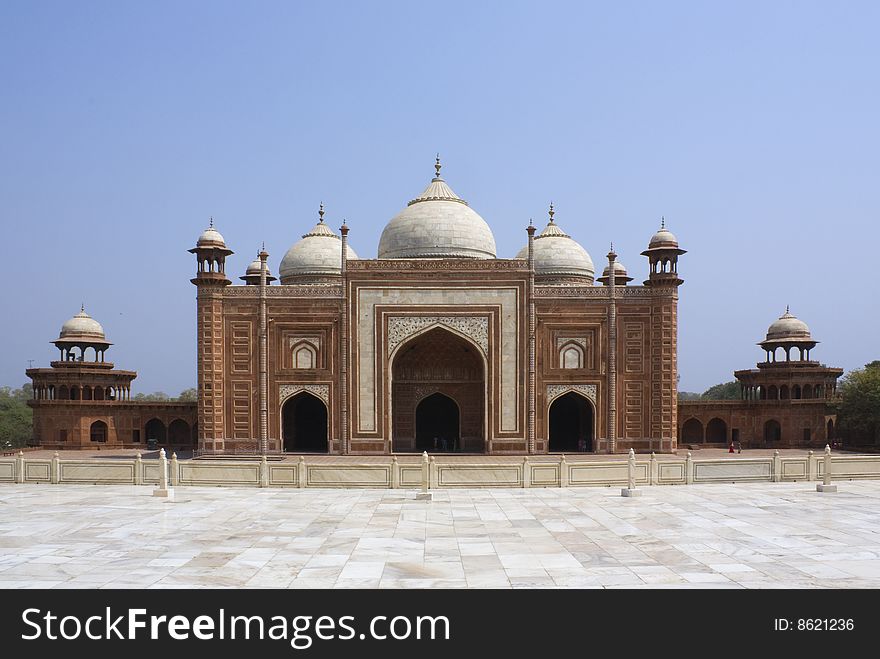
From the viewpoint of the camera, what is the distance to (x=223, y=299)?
25516 millimetres

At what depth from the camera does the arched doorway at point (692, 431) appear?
1193 inches

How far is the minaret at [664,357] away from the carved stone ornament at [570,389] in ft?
6.98

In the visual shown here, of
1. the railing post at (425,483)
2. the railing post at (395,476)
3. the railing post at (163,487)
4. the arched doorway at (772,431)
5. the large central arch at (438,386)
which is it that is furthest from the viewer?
the arched doorway at (772,431)

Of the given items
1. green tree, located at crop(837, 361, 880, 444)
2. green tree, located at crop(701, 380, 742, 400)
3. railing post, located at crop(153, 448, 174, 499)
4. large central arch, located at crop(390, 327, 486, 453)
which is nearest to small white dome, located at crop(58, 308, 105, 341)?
large central arch, located at crop(390, 327, 486, 453)

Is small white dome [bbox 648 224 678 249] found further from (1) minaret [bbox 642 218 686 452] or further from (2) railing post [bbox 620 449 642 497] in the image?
Answer: (2) railing post [bbox 620 449 642 497]

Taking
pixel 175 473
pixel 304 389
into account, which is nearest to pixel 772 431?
pixel 304 389

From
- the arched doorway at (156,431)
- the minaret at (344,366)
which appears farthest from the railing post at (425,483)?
the arched doorway at (156,431)

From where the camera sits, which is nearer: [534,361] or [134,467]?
[134,467]

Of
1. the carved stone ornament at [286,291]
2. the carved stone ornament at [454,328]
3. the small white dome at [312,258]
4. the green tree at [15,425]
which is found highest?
the small white dome at [312,258]

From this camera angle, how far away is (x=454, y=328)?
25266 mm

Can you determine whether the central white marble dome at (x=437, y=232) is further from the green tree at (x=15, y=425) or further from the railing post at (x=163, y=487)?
the green tree at (x=15, y=425)
